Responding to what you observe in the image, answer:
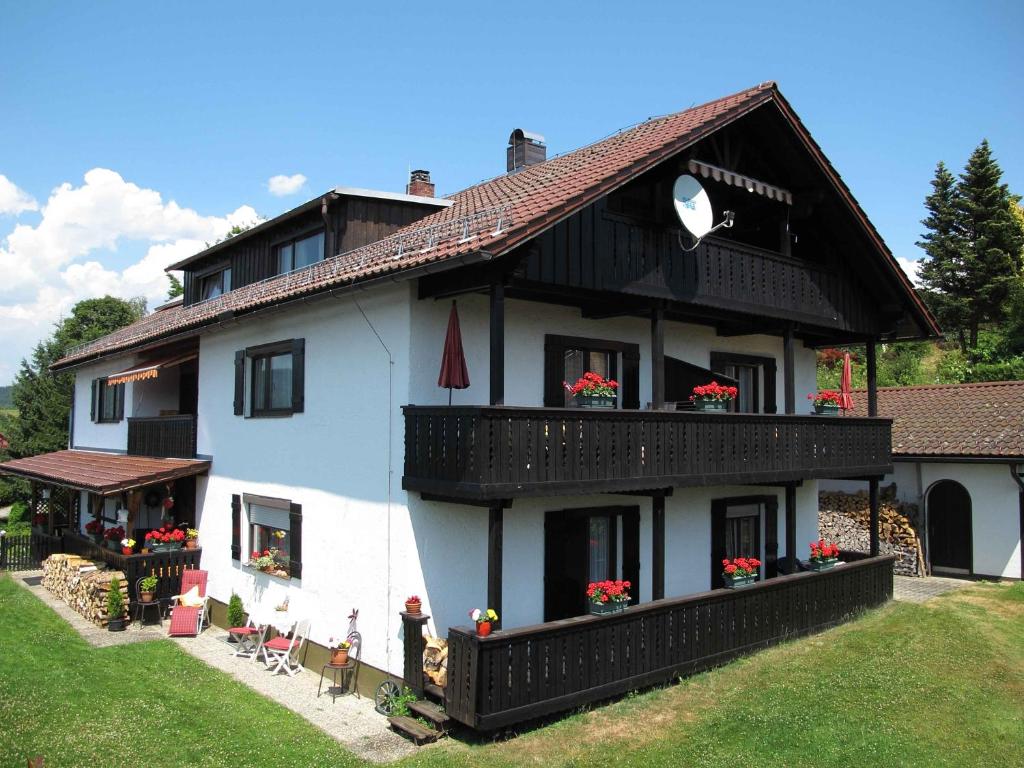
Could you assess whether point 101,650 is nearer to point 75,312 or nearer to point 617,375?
point 617,375

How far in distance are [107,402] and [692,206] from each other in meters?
18.3

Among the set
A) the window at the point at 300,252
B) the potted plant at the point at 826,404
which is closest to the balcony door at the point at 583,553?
the potted plant at the point at 826,404

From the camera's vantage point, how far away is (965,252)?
4244cm

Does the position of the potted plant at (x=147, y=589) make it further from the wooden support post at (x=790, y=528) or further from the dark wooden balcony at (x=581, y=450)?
the wooden support post at (x=790, y=528)

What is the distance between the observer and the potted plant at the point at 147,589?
15820mm

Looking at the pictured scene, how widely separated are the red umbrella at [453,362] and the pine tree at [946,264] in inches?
1560

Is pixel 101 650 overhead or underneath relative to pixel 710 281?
underneath

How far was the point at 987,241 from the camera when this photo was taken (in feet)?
138

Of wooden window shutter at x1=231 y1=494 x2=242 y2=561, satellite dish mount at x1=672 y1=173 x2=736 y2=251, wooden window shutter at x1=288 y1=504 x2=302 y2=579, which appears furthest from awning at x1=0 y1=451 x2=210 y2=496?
satellite dish mount at x1=672 y1=173 x2=736 y2=251

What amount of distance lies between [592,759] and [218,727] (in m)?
4.74

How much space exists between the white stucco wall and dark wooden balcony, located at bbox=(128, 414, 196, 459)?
18111mm

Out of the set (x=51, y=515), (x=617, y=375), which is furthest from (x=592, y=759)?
(x=51, y=515)

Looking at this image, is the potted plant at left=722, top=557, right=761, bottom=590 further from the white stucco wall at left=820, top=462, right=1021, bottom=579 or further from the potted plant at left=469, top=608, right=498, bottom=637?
the white stucco wall at left=820, top=462, right=1021, bottom=579

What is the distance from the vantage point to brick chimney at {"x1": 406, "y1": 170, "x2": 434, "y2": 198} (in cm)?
2109
